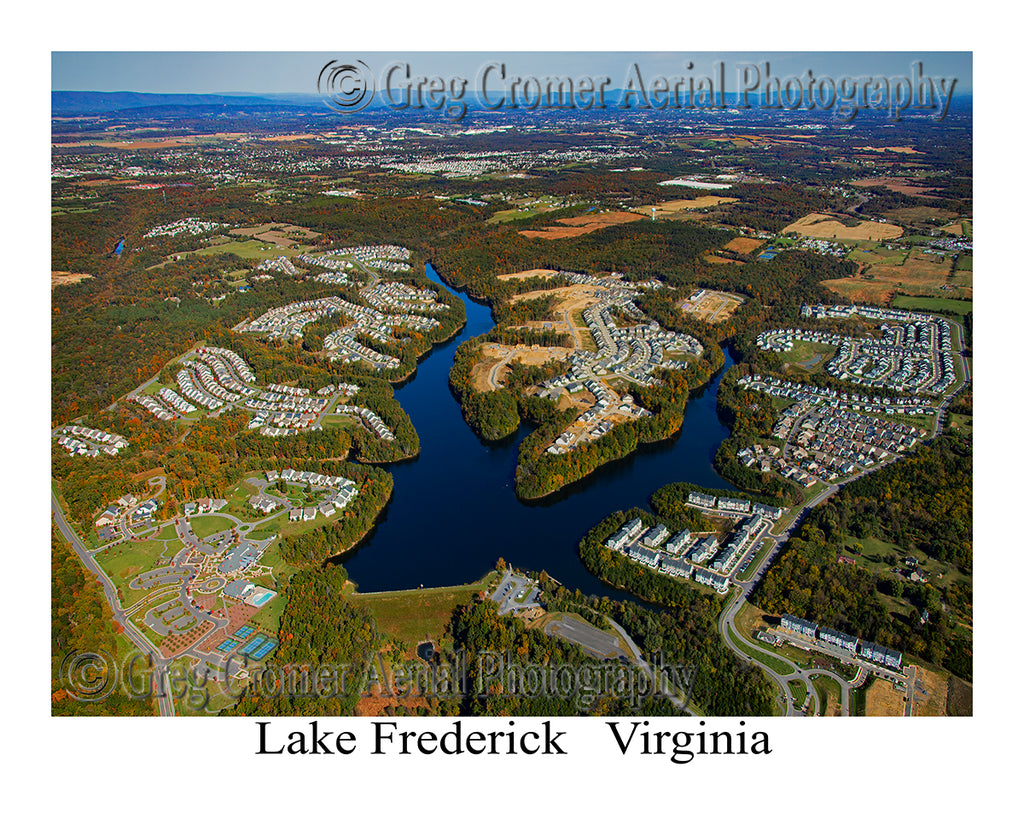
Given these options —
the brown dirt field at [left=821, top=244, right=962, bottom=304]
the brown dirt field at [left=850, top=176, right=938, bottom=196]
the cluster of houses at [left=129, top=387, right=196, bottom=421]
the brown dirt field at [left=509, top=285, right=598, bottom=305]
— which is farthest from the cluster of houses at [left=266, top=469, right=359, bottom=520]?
the brown dirt field at [left=850, top=176, right=938, bottom=196]

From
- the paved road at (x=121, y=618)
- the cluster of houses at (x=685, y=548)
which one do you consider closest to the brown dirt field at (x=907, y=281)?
the cluster of houses at (x=685, y=548)

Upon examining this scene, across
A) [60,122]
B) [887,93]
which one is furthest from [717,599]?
[60,122]

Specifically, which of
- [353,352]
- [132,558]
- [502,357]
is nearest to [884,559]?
[502,357]

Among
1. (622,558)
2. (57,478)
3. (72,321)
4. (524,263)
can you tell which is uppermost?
(524,263)

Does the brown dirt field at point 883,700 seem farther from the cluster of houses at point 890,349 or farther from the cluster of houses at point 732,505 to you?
the cluster of houses at point 890,349

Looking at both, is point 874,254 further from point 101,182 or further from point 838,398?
point 101,182

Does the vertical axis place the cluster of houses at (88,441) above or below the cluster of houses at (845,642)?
above

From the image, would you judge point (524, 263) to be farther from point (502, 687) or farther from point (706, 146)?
point (706, 146)
